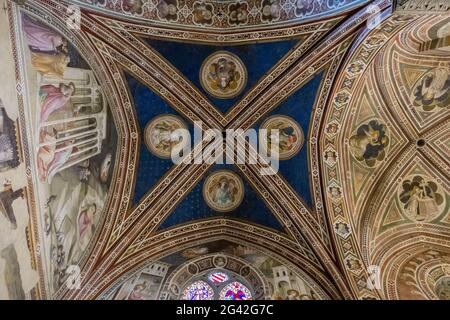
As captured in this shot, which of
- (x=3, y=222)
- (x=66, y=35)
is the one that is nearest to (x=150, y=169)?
(x=66, y=35)

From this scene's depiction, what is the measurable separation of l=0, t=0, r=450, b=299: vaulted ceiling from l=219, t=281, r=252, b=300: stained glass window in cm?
20

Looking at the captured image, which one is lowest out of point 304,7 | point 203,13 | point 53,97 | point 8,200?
point 8,200

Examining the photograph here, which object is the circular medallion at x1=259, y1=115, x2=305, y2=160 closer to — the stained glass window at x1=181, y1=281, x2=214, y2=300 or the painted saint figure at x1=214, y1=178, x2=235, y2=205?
the painted saint figure at x1=214, y1=178, x2=235, y2=205

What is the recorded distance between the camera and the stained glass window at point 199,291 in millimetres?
13070

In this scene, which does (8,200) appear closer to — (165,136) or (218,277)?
(165,136)

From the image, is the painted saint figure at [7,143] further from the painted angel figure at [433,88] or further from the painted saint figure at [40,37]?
the painted angel figure at [433,88]

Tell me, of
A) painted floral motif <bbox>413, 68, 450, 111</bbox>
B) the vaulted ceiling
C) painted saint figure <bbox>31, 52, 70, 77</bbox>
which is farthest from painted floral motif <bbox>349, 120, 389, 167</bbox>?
painted saint figure <bbox>31, 52, 70, 77</bbox>

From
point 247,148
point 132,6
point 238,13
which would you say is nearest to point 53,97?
point 132,6

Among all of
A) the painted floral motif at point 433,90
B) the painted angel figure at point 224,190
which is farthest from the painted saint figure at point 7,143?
the painted floral motif at point 433,90

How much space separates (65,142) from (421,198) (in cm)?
874

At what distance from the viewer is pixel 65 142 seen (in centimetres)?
1005

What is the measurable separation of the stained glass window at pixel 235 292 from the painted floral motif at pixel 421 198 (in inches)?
194

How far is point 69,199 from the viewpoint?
10.4m

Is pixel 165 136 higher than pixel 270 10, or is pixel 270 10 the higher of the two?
pixel 270 10
